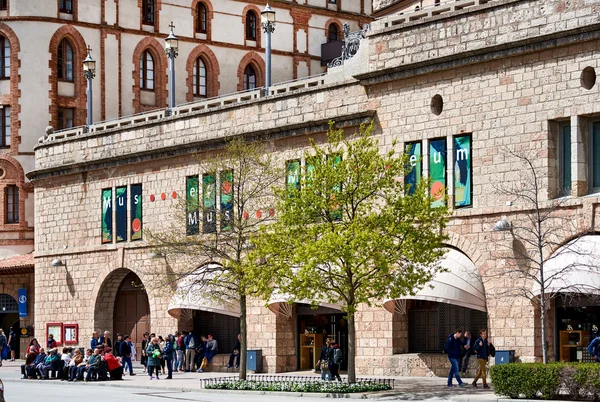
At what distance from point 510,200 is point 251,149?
8.39m

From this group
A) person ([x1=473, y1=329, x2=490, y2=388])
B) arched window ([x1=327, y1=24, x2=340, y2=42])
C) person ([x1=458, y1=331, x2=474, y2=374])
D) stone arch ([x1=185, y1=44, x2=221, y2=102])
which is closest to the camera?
person ([x1=473, y1=329, x2=490, y2=388])

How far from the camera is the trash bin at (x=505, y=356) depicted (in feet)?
110

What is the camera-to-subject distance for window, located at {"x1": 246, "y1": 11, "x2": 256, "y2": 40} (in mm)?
66812

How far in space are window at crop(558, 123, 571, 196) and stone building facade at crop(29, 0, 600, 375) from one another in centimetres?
4

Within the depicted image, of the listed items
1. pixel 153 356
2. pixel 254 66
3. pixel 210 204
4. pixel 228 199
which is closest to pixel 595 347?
pixel 228 199

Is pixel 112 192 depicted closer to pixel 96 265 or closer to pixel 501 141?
pixel 96 265

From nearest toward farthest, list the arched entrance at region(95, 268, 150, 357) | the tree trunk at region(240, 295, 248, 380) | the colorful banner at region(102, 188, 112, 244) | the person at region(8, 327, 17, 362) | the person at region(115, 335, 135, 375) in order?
the tree trunk at region(240, 295, 248, 380) < the person at region(115, 335, 135, 375) < the arched entrance at region(95, 268, 150, 357) < the colorful banner at region(102, 188, 112, 244) < the person at region(8, 327, 17, 362)

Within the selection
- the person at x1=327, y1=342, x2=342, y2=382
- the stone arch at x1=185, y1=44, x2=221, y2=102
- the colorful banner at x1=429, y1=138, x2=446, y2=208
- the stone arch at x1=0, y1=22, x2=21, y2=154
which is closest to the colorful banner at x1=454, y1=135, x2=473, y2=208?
the colorful banner at x1=429, y1=138, x2=446, y2=208

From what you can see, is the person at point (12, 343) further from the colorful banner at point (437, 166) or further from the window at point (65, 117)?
the colorful banner at point (437, 166)

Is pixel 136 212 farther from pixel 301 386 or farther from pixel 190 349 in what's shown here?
pixel 301 386

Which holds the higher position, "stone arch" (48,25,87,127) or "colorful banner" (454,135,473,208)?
"stone arch" (48,25,87,127)

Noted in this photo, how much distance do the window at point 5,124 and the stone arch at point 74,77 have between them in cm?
204

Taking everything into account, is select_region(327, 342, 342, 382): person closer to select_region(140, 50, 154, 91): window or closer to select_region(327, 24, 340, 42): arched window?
select_region(140, 50, 154, 91): window

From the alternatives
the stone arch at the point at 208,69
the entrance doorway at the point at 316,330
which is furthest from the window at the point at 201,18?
the entrance doorway at the point at 316,330
